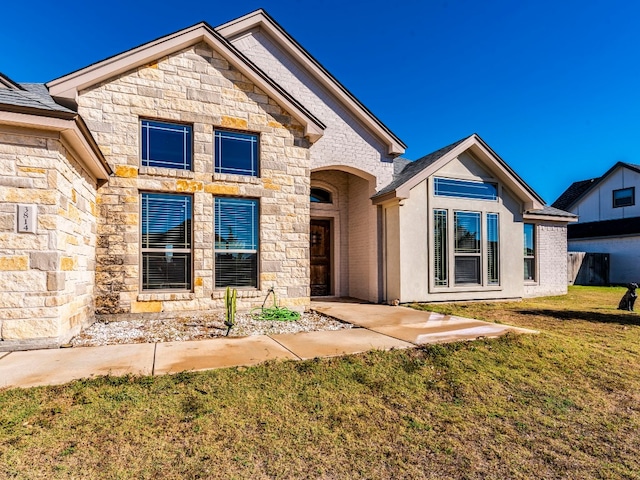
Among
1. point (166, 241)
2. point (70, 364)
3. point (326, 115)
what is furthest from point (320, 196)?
point (70, 364)

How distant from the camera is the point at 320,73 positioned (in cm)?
1115

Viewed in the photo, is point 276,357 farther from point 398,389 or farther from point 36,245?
point 36,245

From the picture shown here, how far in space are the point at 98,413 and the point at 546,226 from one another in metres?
14.6

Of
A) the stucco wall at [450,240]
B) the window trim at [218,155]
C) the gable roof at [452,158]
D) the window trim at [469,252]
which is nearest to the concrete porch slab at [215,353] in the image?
the window trim at [218,155]

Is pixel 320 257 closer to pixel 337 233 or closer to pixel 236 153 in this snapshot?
pixel 337 233

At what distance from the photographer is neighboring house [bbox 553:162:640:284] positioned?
2022 cm

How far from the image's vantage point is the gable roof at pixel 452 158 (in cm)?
1045

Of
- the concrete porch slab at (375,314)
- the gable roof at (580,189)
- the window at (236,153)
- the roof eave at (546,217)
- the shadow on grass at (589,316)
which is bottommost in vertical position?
the shadow on grass at (589,316)

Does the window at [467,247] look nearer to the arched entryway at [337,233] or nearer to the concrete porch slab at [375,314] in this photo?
the concrete porch slab at [375,314]

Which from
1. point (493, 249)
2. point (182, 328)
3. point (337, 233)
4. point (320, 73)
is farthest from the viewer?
point (337, 233)

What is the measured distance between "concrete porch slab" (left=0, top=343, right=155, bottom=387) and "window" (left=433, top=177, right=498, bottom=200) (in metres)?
8.73

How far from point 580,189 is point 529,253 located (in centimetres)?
1871

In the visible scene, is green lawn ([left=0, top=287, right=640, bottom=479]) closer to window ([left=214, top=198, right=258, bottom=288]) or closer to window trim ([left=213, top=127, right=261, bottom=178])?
window ([left=214, top=198, right=258, bottom=288])

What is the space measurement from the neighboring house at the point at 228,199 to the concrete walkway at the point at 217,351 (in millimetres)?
819
